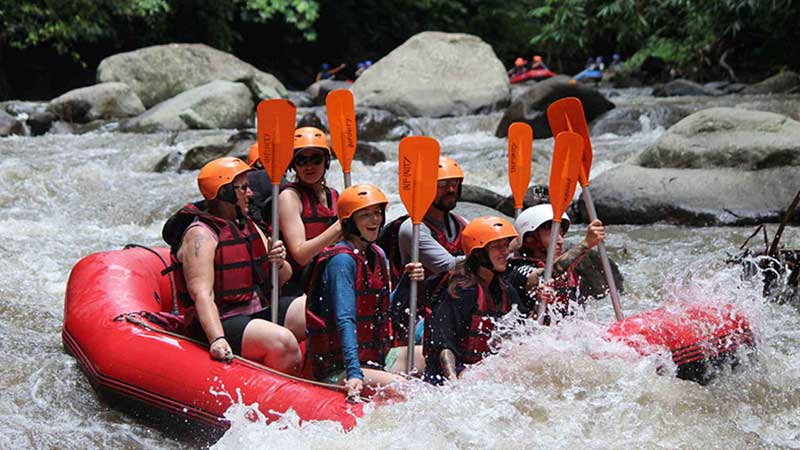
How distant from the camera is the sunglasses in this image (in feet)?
12.4

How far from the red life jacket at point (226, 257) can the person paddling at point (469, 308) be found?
73 centimetres

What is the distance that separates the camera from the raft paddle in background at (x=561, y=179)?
3523 mm

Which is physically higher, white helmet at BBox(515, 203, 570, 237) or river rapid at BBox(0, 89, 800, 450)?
white helmet at BBox(515, 203, 570, 237)

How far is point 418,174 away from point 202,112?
9176mm

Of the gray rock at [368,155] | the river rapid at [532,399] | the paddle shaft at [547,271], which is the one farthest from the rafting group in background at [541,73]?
the paddle shaft at [547,271]

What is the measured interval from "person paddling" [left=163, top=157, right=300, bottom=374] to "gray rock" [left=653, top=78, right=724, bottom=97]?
12.9 meters

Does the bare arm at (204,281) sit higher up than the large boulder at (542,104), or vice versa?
the bare arm at (204,281)

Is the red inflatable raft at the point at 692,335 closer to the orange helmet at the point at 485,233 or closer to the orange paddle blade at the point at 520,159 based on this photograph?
the orange helmet at the point at 485,233

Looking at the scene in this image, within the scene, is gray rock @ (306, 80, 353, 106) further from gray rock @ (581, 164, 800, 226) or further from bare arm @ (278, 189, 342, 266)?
bare arm @ (278, 189, 342, 266)

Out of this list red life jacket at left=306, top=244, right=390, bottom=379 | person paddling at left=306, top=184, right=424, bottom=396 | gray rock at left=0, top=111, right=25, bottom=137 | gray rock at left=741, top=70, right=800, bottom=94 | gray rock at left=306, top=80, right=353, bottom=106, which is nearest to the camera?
person paddling at left=306, top=184, right=424, bottom=396

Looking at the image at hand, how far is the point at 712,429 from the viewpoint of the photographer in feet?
11.0

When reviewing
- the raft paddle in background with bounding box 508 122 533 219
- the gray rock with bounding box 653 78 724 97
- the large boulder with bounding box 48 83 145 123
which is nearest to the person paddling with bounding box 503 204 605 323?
the raft paddle in background with bounding box 508 122 533 219

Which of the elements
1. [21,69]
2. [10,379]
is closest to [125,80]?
[21,69]

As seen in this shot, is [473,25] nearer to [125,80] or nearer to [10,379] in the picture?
[125,80]
